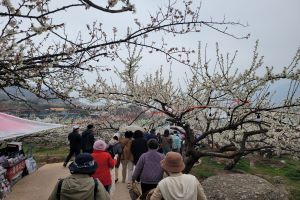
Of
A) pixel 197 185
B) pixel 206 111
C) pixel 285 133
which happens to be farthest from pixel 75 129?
pixel 197 185

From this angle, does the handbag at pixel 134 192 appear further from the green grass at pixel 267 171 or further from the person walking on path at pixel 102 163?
the green grass at pixel 267 171

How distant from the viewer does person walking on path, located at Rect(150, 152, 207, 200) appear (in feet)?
14.5

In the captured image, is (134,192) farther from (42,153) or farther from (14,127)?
(42,153)

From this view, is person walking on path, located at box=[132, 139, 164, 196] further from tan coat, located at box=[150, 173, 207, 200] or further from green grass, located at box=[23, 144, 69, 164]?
green grass, located at box=[23, 144, 69, 164]

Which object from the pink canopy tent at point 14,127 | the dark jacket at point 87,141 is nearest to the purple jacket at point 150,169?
the pink canopy tent at point 14,127

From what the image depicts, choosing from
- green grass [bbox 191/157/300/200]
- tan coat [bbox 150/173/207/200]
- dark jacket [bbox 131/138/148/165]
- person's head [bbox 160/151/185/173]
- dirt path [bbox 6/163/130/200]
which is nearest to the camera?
tan coat [bbox 150/173/207/200]

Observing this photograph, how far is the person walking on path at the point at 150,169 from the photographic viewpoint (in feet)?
21.5

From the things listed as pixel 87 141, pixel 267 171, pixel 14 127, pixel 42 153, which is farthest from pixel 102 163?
pixel 42 153

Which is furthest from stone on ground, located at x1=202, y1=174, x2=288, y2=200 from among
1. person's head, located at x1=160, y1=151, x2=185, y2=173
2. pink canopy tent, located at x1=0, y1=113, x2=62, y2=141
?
pink canopy tent, located at x1=0, y1=113, x2=62, y2=141

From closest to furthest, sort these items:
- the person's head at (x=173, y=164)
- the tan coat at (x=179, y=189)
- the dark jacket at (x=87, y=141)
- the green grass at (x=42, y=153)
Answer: the tan coat at (x=179, y=189), the person's head at (x=173, y=164), the dark jacket at (x=87, y=141), the green grass at (x=42, y=153)

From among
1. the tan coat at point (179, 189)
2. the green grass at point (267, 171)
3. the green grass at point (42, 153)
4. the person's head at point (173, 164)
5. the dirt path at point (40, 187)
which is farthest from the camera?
the green grass at point (42, 153)

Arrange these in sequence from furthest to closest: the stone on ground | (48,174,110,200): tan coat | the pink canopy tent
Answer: the pink canopy tent < the stone on ground < (48,174,110,200): tan coat

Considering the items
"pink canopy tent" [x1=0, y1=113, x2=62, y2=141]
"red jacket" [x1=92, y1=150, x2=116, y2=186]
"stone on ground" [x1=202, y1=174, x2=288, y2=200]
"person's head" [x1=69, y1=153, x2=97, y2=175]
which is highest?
"pink canopy tent" [x1=0, y1=113, x2=62, y2=141]

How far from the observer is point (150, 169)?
656 centimetres
